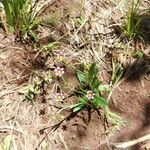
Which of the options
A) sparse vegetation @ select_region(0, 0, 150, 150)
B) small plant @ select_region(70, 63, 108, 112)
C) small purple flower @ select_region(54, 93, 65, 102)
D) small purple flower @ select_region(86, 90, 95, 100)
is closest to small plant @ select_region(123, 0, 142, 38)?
sparse vegetation @ select_region(0, 0, 150, 150)

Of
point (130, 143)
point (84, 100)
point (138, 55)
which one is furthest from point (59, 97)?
point (138, 55)

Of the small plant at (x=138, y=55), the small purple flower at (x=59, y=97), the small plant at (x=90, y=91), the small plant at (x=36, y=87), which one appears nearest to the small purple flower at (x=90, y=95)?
the small plant at (x=90, y=91)

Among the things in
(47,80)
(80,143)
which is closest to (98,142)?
(80,143)

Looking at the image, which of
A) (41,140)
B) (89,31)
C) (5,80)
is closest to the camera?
(41,140)

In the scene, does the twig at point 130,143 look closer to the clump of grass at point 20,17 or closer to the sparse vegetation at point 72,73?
the sparse vegetation at point 72,73

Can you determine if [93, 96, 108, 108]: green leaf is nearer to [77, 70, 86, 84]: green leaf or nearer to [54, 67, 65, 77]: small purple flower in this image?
[77, 70, 86, 84]: green leaf

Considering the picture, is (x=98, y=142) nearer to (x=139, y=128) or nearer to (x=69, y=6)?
(x=139, y=128)
